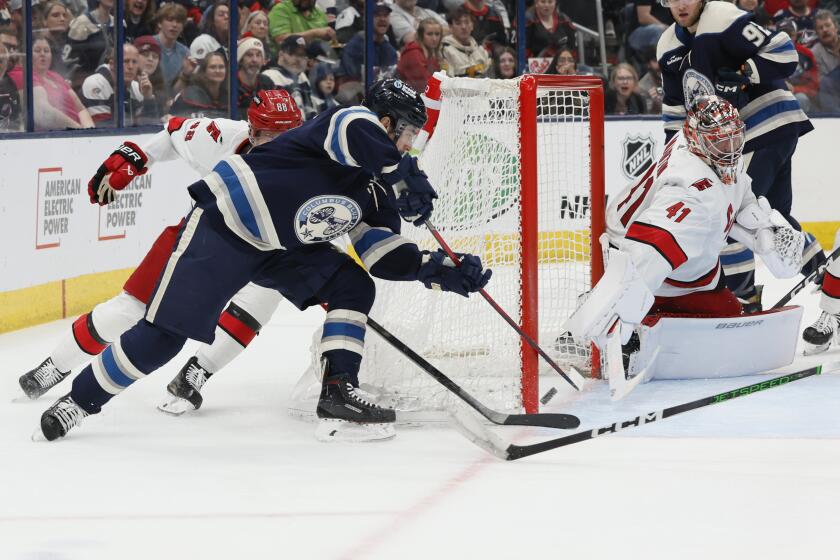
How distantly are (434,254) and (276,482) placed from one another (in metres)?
0.70

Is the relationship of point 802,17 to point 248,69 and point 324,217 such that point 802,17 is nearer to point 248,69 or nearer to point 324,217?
point 248,69

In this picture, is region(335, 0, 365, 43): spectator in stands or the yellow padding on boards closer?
the yellow padding on boards

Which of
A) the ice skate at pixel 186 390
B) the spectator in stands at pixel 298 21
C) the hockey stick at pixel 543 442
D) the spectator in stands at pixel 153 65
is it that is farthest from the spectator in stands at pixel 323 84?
the hockey stick at pixel 543 442

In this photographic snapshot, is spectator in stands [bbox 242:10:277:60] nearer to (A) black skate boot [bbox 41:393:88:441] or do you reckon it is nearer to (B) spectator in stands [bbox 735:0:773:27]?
(B) spectator in stands [bbox 735:0:773:27]

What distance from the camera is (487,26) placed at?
22.5ft

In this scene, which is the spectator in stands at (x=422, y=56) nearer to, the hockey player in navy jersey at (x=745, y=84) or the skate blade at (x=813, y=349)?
the hockey player in navy jersey at (x=745, y=84)

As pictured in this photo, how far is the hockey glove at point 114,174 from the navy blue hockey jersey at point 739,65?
67.4 inches

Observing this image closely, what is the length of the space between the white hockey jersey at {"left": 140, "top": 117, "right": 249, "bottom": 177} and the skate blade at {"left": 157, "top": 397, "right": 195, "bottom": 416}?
580mm

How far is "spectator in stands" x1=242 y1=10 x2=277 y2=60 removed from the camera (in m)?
6.16

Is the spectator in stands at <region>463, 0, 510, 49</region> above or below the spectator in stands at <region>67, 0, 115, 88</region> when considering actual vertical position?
above

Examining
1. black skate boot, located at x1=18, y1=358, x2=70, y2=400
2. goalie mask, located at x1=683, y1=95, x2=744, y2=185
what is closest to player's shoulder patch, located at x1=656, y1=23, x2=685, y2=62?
goalie mask, located at x1=683, y1=95, x2=744, y2=185

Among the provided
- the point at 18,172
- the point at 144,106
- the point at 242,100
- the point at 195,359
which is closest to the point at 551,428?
the point at 195,359

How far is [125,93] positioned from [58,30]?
19.8 inches

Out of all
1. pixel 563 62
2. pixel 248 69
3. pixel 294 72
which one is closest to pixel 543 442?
pixel 248 69
